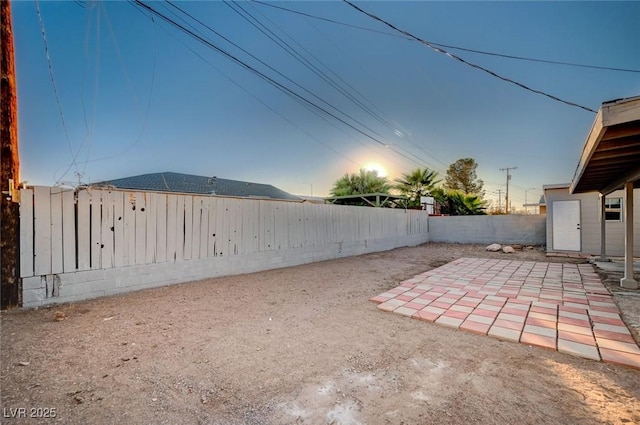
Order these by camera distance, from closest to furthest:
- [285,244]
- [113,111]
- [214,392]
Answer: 1. [214,392]
2. [113,111]
3. [285,244]

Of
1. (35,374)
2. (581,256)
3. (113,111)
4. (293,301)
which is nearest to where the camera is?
(35,374)

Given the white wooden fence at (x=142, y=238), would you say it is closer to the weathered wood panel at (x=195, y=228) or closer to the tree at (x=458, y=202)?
the weathered wood panel at (x=195, y=228)

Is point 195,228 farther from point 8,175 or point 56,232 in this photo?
point 8,175

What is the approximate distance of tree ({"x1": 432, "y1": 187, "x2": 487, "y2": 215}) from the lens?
15.7m

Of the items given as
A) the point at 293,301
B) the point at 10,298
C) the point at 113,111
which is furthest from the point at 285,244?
the point at 113,111

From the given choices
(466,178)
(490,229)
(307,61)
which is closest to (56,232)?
(307,61)

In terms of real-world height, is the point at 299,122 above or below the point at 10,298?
above

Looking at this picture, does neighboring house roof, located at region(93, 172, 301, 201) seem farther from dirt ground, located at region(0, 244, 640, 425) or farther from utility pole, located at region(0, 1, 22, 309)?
dirt ground, located at region(0, 244, 640, 425)

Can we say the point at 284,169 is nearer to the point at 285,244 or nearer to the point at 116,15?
the point at 285,244

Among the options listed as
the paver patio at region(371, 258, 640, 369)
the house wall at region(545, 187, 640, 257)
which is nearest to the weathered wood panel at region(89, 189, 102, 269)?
the paver patio at region(371, 258, 640, 369)

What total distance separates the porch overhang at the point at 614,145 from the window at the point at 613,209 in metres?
3.54

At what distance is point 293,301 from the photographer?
3602 millimetres

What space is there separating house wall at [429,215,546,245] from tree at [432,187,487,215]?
3660mm

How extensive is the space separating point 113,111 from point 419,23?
768cm
